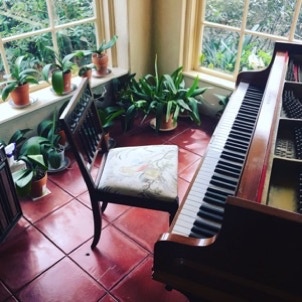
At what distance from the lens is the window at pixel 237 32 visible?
2.44m

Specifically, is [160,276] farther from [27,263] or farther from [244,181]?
[27,263]

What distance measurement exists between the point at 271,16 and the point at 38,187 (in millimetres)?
1981

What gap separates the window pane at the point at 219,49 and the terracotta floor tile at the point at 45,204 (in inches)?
63.8

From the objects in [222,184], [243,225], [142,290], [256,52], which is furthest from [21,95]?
[243,225]

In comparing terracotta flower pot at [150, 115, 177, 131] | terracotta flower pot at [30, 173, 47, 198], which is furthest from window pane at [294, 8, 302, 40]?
terracotta flower pot at [30, 173, 47, 198]

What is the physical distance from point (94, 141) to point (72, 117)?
0.85ft

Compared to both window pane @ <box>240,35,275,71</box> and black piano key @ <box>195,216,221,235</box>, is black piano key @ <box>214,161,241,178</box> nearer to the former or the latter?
black piano key @ <box>195,216,221,235</box>

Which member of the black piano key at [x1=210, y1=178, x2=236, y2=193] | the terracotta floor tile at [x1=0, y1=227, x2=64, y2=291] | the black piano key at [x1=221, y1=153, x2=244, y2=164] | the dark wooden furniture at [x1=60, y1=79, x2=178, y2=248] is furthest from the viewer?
the terracotta floor tile at [x1=0, y1=227, x2=64, y2=291]

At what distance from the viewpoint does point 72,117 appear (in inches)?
61.2

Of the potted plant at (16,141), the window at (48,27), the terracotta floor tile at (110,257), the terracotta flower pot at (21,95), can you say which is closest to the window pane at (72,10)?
the window at (48,27)

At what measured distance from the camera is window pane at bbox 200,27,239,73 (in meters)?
2.74

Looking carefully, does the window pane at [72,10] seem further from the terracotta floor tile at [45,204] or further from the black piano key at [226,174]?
the black piano key at [226,174]

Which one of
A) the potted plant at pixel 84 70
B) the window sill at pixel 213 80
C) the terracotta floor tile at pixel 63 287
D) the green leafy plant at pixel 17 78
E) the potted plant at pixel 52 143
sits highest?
the green leafy plant at pixel 17 78

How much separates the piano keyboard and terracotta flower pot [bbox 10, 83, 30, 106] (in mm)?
1335
